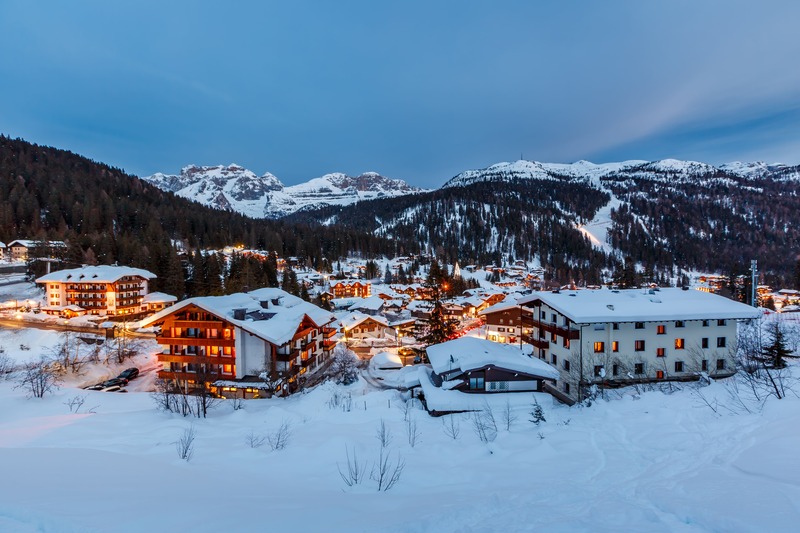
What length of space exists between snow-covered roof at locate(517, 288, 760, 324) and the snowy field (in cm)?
1243

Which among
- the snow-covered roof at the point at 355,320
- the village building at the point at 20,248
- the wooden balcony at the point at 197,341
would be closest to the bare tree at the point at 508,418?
the wooden balcony at the point at 197,341

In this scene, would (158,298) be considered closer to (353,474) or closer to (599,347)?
(599,347)

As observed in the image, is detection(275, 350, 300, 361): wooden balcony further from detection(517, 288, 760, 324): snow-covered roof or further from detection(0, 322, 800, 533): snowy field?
detection(517, 288, 760, 324): snow-covered roof

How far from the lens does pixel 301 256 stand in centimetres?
13238

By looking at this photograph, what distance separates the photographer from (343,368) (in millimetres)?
36156

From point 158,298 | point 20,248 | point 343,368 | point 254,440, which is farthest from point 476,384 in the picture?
point 20,248

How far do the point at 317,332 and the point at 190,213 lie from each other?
398 ft

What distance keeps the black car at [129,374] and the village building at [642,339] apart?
36.0m

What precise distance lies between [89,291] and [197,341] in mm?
37255

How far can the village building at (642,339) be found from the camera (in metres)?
25.7

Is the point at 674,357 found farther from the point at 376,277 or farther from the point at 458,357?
the point at 376,277

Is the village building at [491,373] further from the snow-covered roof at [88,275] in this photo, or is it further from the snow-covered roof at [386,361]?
the snow-covered roof at [88,275]

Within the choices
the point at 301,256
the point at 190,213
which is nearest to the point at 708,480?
the point at 301,256

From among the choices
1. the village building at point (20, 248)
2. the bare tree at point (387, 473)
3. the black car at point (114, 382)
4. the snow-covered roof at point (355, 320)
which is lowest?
the black car at point (114, 382)
